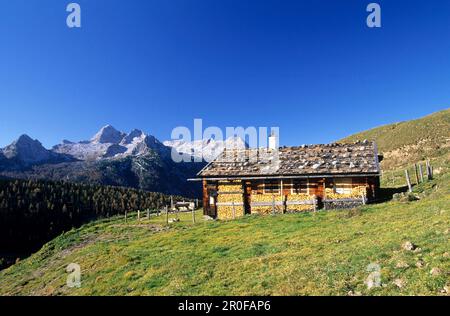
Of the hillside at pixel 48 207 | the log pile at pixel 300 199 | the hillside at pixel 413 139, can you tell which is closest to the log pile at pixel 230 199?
the log pile at pixel 300 199

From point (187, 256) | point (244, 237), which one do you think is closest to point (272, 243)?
point (244, 237)

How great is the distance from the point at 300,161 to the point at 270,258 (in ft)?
66.7

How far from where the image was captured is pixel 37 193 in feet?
447

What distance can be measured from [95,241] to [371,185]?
26885 mm

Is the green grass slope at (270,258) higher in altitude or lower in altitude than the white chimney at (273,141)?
lower

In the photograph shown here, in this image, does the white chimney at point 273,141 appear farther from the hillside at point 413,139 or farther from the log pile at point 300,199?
the hillside at point 413,139

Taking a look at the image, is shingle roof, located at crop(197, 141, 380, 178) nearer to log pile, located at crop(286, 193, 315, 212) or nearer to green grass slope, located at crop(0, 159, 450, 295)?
log pile, located at crop(286, 193, 315, 212)

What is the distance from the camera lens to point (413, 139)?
283 feet

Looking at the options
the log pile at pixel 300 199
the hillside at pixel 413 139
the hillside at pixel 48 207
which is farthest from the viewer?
the hillside at pixel 48 207

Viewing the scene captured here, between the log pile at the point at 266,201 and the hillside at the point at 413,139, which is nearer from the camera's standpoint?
the log pile at the point at 266,201

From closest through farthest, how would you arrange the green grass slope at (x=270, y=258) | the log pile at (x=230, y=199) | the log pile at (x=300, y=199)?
the green grass slope at (x=270, y=258) → the log pile at (x=300, y=199) → the log pile at (x=230, y=199)

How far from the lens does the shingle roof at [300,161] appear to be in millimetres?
32938

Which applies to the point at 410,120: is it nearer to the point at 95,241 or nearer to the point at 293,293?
the point at 95,241

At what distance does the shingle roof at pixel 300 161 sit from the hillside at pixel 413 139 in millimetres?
39029
